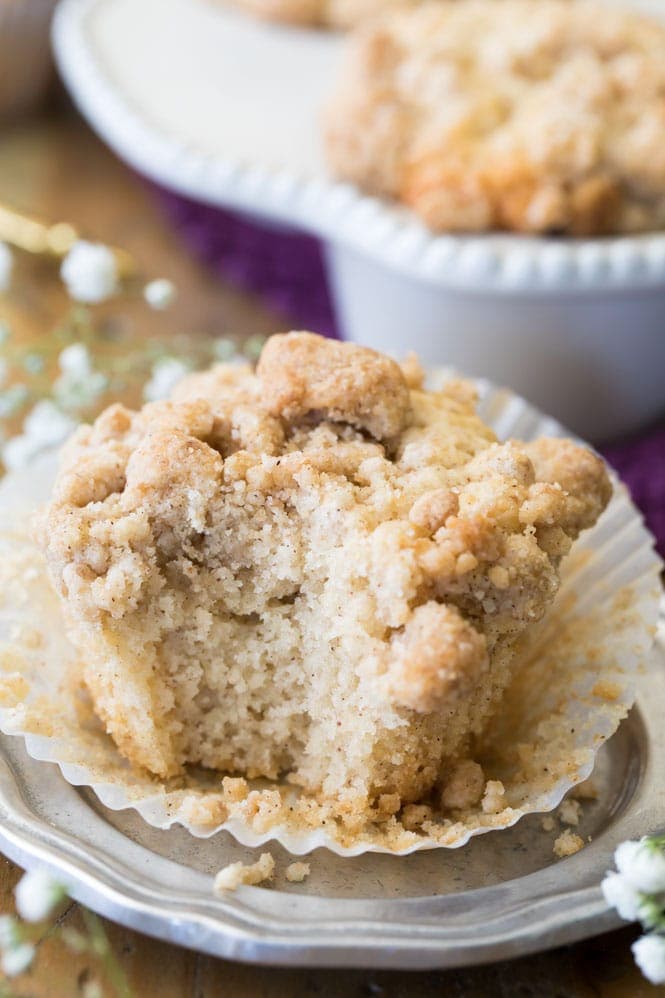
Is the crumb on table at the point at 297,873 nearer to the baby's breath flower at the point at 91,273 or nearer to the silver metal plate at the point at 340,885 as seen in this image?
the silver metal plate at the point at 340,885

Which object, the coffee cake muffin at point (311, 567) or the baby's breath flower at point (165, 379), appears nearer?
the coffee cake muffin at point (311, 567)

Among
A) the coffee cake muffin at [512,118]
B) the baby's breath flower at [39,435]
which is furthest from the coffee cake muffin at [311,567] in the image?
the coffee cake muffin at [512,118]

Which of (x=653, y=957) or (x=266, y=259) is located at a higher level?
(x=653, y=957)

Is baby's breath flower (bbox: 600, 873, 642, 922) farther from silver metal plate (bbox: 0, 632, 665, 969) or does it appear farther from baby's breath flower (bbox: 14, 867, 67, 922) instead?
baby's breath flower (bbox: 14, 867, 67, 922)

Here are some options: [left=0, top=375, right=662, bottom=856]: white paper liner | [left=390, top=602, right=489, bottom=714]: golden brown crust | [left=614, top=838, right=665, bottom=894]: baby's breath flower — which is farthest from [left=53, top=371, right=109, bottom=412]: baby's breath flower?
[left=614, top=838, right=665, bottom=894]: baby's breath flower

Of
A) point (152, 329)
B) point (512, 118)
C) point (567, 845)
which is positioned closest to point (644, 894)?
point (567, 845)

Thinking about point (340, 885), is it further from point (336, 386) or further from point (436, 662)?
point (336, 386)

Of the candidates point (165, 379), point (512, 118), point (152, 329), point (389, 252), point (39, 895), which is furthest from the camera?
point (152, 329)
